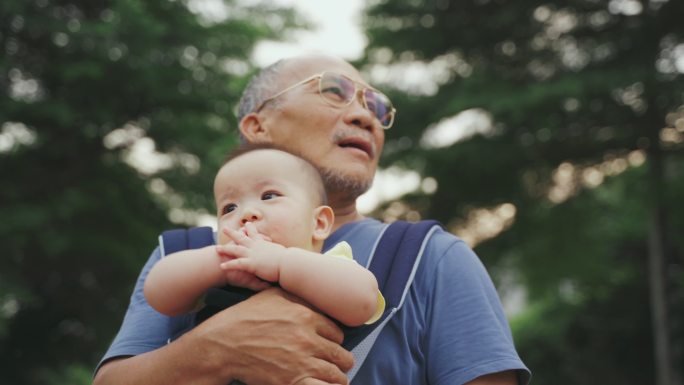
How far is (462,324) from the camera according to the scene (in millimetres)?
1894

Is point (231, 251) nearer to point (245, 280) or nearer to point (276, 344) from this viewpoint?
point (245, 280)

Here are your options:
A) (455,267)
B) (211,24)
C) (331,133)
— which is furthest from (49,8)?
(455,267)

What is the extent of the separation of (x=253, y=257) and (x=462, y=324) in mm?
543

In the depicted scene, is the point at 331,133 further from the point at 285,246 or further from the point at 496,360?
the point at 496,360

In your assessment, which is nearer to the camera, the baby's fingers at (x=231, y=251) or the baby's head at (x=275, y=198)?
the baby's fingers at (x=231, y=251)

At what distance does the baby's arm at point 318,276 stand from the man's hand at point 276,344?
0.05m

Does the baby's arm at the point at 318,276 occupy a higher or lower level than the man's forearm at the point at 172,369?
higher

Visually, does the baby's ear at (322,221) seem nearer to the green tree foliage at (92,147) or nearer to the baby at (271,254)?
the baby at (271,254)

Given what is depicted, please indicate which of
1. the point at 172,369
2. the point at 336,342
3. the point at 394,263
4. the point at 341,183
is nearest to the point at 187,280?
the point at 172,369

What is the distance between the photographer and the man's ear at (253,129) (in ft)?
8.77

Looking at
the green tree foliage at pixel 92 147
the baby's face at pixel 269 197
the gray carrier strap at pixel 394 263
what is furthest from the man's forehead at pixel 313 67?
the green tree foliage at pixel 92 147

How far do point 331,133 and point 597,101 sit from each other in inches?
334

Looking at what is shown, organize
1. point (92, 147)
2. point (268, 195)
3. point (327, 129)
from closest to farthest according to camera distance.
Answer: point (268, 195) < point (327, 129) < point (92, 147)

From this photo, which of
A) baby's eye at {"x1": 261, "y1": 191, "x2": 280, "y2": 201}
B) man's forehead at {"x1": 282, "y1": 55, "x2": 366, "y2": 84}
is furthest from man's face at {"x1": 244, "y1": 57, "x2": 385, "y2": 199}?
baby's eye at {"x1": 261, "y1": 191, "x2": 280, "y2": 201}
